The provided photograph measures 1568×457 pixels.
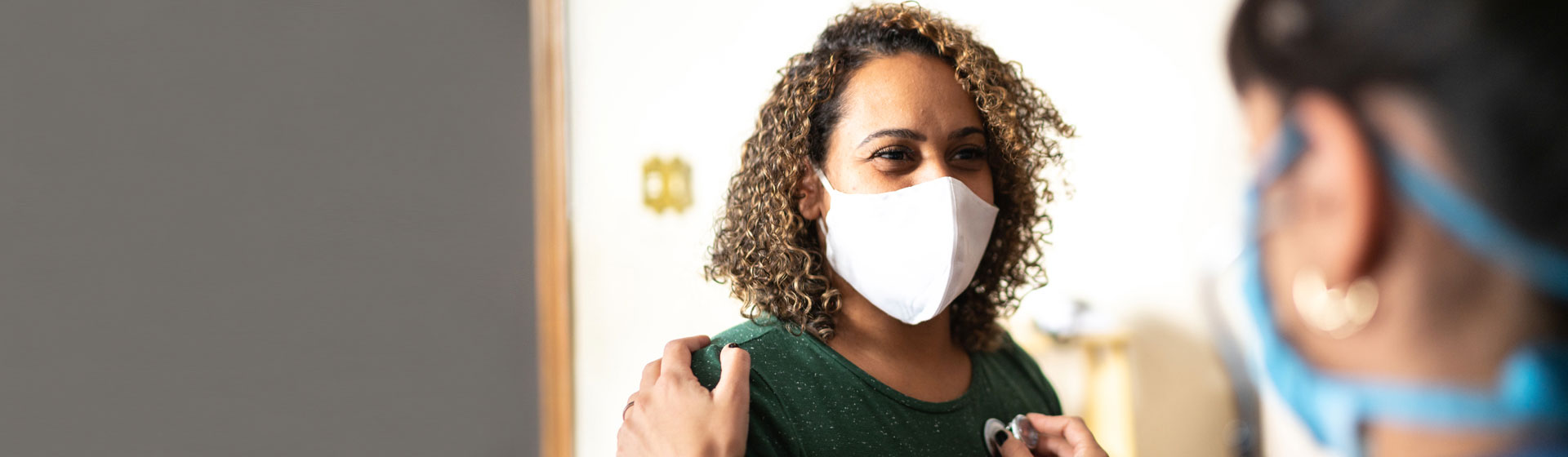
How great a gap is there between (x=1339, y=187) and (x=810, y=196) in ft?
2.61

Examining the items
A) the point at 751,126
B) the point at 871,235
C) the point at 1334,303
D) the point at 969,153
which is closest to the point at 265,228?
the point at 871,235

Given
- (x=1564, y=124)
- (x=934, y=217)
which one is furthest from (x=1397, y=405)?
(x=934, y=217)

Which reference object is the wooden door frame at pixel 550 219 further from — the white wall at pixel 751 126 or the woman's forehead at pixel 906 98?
the woman's forehead at pixel 906 98

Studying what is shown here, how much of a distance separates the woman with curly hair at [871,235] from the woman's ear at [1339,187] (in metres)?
0.66

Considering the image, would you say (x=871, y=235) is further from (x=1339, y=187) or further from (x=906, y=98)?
(x=1339, y=187)

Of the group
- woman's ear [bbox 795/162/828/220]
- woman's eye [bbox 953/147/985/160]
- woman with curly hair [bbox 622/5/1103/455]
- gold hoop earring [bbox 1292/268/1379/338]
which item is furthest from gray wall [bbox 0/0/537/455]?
gold hoop earring [bbox 1292/268/1379/338]

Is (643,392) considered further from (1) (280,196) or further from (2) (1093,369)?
(2) (1093,369)

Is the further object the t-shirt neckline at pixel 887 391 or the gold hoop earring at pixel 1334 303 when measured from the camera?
the t-shirt neckline at pixel 887 391

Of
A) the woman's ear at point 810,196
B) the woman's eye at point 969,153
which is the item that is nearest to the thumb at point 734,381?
the woman's ear at point 810,196

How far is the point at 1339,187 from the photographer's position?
0.35 meters

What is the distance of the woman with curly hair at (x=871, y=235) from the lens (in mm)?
999

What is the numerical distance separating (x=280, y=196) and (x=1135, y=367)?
2.19 m

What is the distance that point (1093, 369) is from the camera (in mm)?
2355

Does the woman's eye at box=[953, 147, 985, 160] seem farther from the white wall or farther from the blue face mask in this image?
the white wall
